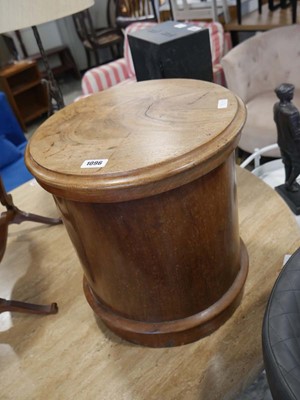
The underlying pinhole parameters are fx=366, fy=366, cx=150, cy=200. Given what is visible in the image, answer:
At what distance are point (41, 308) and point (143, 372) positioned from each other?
371mm

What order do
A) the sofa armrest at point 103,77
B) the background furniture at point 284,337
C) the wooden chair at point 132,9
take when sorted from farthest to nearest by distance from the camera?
1. the wooden chair at point 132,9
2. the sofa armrest at point 103,77
3. the background furniture at point 284,337

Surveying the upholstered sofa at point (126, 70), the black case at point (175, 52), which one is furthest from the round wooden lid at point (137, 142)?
the upholstered sofa at point (126, 70)

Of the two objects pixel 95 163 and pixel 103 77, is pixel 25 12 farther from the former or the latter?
pixel 103 77

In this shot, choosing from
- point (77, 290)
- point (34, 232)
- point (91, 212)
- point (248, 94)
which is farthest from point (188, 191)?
point (248, 94)

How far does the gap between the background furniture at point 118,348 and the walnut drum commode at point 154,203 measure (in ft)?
0.16

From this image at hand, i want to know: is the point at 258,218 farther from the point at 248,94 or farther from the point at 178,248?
the point at 248,94

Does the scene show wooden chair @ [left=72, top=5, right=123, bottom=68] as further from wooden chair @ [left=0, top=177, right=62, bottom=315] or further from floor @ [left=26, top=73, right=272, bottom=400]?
wooden chair @ [left=0, top=177, right=62, bottom=315]

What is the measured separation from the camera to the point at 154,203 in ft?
2.37

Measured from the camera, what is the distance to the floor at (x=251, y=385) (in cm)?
131

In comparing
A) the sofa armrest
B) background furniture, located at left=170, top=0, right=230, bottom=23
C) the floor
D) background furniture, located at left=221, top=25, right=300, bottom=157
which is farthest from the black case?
background furniture, located at left=170, top=0, right=230, bottom=23

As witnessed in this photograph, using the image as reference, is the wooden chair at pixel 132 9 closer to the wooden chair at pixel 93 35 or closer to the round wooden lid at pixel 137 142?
the wooden chair at pixel 93 35

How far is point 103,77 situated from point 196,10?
108 centimetres

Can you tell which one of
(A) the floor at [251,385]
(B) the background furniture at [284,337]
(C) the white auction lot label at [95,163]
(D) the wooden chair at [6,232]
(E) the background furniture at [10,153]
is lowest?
(A) the floor at [251,385]

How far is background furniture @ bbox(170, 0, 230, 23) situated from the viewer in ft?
10.4
